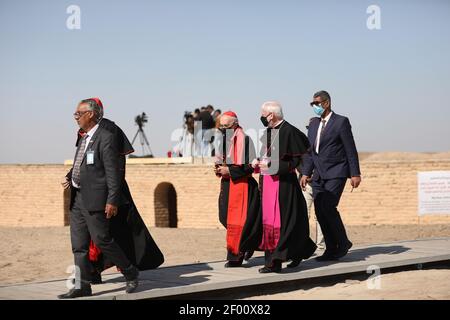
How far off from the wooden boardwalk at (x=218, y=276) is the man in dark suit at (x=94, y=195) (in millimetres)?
230

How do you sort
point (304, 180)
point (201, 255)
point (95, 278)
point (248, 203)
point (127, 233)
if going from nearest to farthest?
point (127, 233) → point (95, 278) → point (248, 203) → point (304, 180) → point (201, 255)

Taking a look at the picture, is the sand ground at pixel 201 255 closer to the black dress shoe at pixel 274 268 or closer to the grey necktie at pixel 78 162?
the black dress shoe at pixel 274 268

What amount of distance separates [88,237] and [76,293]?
510mm

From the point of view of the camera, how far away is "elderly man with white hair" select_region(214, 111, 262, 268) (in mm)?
8961

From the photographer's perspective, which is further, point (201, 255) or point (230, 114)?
point (201, 255)

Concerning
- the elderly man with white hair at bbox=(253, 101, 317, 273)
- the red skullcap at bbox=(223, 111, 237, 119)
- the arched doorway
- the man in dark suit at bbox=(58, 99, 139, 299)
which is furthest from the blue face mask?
the arched doorway

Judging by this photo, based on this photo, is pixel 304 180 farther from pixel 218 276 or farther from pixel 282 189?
pixel 218 276

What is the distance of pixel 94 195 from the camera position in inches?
283

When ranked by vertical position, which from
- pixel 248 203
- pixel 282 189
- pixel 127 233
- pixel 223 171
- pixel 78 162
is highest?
pixel 78 162

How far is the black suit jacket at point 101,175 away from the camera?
7.15m

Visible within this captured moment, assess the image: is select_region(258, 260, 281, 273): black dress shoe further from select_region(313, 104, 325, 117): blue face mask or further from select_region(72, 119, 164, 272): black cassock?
select_region(313, 104, 325, 117): blue face mask

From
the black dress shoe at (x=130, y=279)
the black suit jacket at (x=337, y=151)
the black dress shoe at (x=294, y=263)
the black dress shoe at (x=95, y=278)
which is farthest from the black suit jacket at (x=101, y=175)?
the black suit jacket at (x=337, y=151)

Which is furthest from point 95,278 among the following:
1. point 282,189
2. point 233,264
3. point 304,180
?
point 304,180

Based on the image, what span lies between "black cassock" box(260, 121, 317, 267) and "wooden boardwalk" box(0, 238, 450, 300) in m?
0.28
